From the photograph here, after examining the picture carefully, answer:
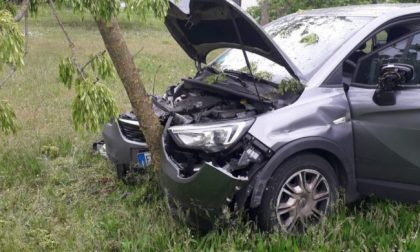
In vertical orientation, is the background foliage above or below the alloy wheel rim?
below

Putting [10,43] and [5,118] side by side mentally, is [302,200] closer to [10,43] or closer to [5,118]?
[5,118]

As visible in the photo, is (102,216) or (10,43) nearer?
(10,43)

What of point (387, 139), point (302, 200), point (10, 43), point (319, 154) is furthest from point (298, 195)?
point (10, 43)

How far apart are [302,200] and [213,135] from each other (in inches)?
31.2

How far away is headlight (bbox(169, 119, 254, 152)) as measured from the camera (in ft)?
11.3

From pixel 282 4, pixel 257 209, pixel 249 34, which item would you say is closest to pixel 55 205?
pixel 257 209

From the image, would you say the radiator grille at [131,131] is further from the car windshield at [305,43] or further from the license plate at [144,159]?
the car windshield at [305,43]

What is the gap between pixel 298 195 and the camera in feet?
11.5

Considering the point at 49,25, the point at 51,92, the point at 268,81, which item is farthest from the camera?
the point at 49,25

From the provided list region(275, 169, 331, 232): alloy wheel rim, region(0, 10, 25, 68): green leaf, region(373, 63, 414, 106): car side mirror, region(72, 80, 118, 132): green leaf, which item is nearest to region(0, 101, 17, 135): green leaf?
region(72, 80, 118, 132): green leaf

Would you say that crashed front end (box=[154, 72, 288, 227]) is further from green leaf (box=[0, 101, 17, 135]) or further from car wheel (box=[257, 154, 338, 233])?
green leaf (box=[0, 101, 17, 135])

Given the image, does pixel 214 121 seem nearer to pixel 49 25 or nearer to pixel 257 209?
pixel 257 209

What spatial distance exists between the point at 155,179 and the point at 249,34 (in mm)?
1660

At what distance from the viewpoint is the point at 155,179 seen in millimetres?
4555
